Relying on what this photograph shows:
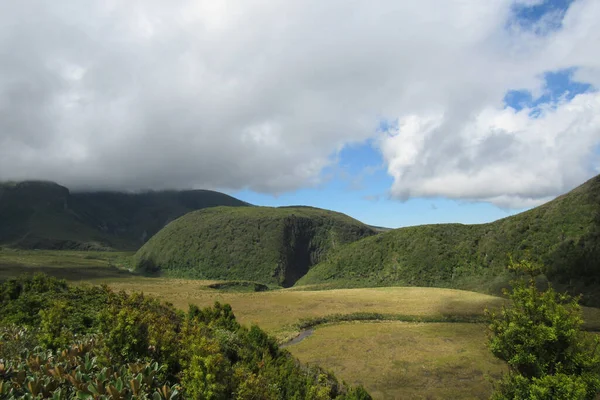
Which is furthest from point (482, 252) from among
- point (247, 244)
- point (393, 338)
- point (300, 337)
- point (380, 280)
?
point (247, 244)

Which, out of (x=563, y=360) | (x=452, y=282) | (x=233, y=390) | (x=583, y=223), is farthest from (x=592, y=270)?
(x=233, y=390)

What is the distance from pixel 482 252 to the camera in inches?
3467

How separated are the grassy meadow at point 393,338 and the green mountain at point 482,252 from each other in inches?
727

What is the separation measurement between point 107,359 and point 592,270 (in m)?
77.5

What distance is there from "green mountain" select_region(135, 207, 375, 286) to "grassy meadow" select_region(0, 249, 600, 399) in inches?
3064

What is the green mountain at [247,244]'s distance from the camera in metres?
144

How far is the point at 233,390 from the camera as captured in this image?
1341cm

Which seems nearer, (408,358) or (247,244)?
(408,358)

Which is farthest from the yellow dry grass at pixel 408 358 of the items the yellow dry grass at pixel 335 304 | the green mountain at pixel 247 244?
the green mountain at pixel 247 244

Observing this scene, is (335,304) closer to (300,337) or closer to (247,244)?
(300,337)

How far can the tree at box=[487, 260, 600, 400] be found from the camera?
1231cm

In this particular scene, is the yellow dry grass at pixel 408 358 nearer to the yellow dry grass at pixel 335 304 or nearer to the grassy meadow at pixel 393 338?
the grassy meadow at pixel 393 338

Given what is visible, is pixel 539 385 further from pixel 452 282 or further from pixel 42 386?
pixel 452 282

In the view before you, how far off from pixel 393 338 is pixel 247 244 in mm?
120409
